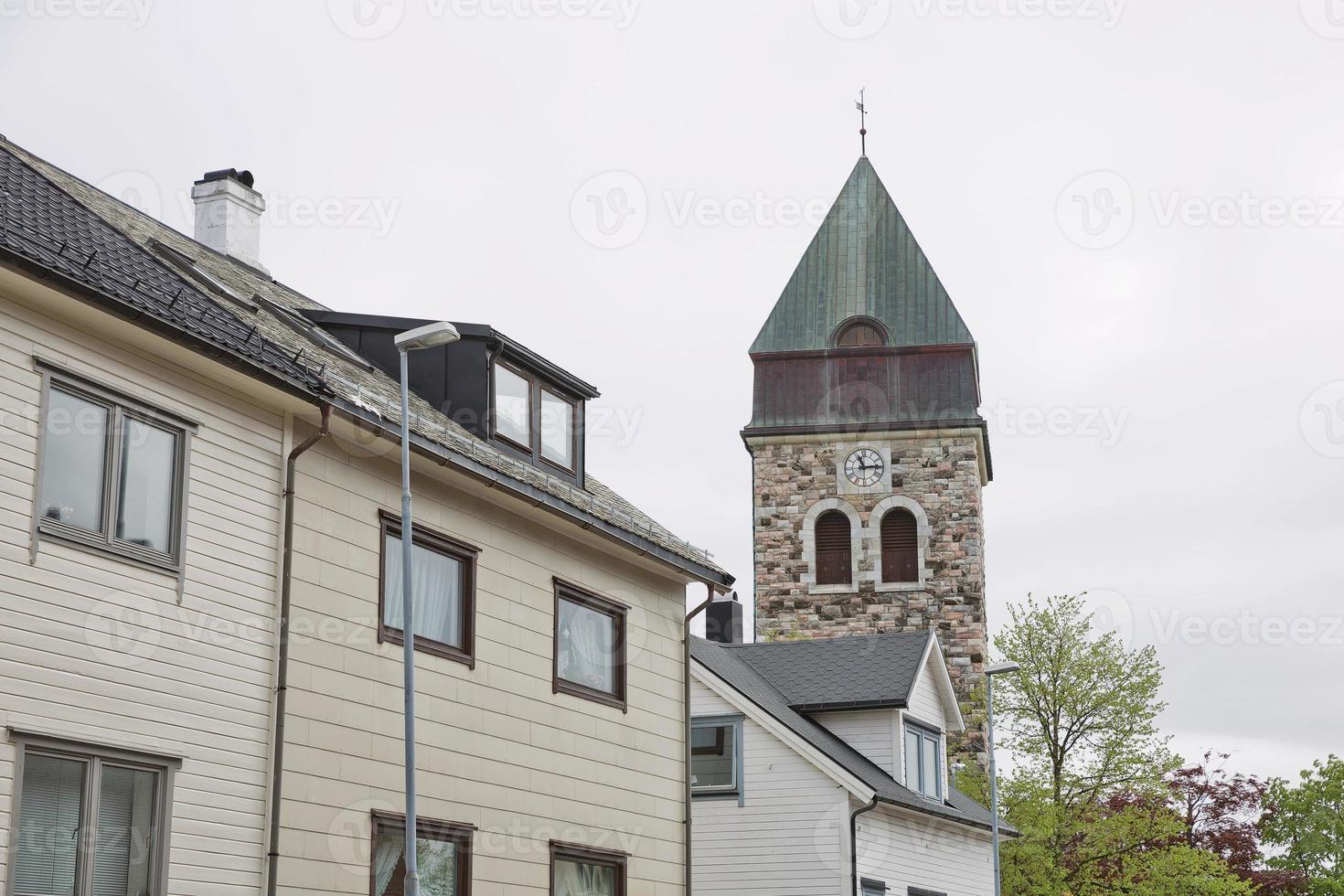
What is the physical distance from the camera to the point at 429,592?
17.4 m

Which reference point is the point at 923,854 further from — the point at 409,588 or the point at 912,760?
the point at 409,588

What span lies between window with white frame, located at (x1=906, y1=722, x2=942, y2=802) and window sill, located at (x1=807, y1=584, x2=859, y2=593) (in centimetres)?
1885

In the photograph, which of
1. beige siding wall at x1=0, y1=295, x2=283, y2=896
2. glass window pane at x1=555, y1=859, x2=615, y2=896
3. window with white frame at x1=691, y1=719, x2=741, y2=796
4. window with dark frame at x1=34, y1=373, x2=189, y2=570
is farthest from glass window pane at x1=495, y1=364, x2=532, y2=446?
window with white frame at x1=691, y1=719, x2=741, y2=796

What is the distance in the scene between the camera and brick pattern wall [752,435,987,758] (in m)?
51.5

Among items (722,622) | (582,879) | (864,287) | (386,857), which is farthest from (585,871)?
(864,287)

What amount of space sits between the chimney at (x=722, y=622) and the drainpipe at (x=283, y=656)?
87.8 feet

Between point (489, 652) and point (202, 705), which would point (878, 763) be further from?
point (202, 705)

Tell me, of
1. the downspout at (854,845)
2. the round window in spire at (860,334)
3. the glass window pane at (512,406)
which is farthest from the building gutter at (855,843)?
the round window in spire at (860,334)

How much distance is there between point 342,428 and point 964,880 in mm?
19434

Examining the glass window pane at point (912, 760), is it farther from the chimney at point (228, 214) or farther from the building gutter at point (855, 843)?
the chimney at point (228, 214)

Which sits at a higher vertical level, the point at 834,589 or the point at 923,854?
the point at 834,589

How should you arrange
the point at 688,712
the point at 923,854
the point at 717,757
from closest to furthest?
the point at 688,712 < the point at 717,757 < the point at 923,854

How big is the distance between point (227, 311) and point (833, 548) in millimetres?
38224

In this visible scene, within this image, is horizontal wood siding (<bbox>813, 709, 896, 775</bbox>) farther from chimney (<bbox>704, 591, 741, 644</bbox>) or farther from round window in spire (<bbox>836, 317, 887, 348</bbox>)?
round window in spire (<bbox>836, 317, 887, 348</bbox>)
